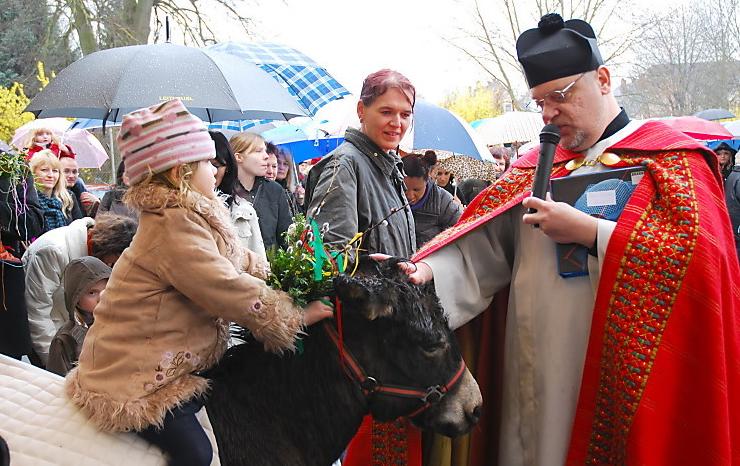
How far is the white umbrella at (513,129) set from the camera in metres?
13.4

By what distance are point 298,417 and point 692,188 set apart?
5.68ft

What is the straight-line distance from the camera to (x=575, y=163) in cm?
327

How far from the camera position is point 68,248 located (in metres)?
5.41

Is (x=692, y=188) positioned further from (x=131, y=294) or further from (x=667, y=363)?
(x=131, y=294)

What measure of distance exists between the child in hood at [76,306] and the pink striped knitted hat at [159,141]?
1809 millimetres

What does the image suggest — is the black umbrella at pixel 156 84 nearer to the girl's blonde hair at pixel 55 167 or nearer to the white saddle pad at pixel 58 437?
Answer: the girl's blonde hair at pixel 55 167

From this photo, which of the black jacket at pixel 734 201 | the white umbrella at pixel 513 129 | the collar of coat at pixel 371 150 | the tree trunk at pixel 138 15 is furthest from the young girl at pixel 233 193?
the tree trunk at pixel 138 15

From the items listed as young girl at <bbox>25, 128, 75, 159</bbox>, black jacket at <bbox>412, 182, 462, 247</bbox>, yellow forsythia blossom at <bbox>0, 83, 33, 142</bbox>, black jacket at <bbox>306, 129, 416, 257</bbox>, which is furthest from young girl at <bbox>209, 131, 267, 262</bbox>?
yellow forsythia blossom at <bbox>0, 83, 33, 142</bbox>

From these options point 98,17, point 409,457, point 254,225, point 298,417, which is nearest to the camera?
point 298,417

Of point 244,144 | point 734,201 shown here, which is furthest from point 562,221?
point 734,201

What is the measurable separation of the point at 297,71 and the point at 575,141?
529cm

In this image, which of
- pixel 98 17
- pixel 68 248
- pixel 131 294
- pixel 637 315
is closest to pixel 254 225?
pixel 68 248

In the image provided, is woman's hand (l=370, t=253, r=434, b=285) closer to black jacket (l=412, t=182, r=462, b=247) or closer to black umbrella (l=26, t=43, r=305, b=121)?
black umbrella (l=26, t=43, r=305, b=121)

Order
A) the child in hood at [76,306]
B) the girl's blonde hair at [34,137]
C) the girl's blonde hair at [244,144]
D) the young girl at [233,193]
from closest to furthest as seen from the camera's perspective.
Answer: the child in hood at [76,306]
the young girl at [233,193]
the girl's blonde hair at [244,144]
the girl's blonde hair at [34,137]
